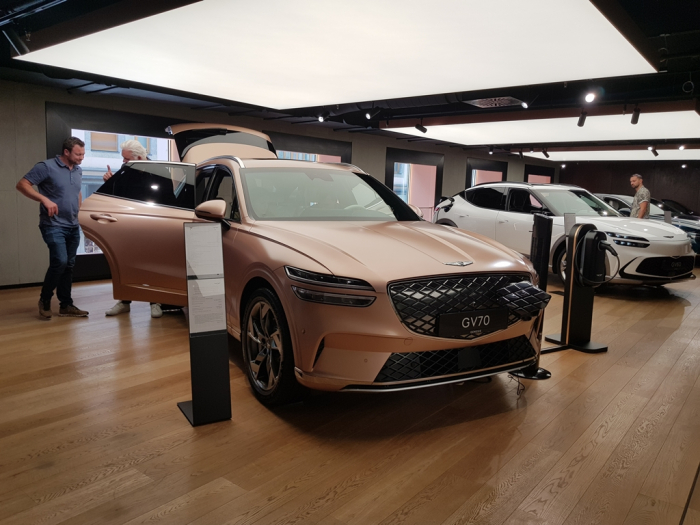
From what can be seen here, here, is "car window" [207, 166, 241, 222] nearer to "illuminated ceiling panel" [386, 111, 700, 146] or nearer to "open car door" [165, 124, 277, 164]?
"open car door" [165, 124, 277, 164]

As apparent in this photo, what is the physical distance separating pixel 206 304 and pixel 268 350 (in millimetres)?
473

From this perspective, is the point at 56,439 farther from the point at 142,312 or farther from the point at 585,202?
the point at 585,202

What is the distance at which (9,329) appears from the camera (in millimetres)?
4793

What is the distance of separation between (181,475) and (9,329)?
350cm

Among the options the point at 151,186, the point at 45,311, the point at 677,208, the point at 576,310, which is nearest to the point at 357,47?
the point at 151,186

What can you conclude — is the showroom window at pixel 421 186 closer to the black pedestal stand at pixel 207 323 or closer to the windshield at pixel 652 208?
the windshield at pixel 652 208

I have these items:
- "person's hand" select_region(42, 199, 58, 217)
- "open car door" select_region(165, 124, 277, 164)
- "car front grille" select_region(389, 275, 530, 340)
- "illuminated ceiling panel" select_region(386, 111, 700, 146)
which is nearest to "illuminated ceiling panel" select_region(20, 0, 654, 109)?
"open car door" select_region(165, 124, 277, 164)

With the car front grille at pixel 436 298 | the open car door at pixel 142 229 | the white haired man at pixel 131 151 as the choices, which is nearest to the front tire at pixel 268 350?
the car front grille at pixel 436 298

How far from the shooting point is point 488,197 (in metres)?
8.61

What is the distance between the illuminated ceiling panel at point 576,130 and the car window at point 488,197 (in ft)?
4.00

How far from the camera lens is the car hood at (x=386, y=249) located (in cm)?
256

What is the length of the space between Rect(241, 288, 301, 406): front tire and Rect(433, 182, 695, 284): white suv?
157 inches

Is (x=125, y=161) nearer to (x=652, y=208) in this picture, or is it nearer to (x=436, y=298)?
(x=436, y=298)

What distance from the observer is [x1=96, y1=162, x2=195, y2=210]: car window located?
4.51 m
